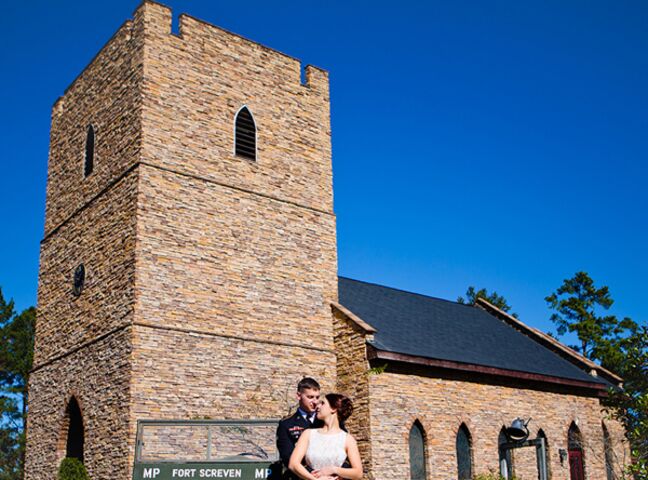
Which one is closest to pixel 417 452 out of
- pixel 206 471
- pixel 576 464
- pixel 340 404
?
pixel 206 471

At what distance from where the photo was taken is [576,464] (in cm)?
2797

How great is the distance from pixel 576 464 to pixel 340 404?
23090 millimetres

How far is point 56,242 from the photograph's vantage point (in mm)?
24391

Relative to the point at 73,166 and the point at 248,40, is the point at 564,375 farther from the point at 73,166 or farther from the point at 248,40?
the point at 73,166

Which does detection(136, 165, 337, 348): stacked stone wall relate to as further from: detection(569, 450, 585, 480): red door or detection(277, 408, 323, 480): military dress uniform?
detection(277, 408, 323, 480): military dress uniform

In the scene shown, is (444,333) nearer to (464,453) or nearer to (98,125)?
(464,453)

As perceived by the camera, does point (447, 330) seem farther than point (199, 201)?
Yes

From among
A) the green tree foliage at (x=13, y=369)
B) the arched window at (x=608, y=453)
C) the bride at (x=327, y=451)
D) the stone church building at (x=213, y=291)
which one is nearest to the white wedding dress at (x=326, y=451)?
the bride at (x=327, y=451)

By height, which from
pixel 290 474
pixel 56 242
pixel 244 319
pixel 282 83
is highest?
pixel 282 83

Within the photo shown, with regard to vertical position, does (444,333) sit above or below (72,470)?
above

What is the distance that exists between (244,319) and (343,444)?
1426 cm

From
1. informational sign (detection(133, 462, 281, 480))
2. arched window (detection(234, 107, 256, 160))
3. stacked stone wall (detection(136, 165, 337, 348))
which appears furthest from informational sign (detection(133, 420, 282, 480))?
arched window (detection(234, 107, 256, 160))

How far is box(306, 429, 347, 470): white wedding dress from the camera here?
7.27 metres

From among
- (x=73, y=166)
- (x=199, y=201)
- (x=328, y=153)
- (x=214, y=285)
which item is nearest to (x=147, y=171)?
(x=199, y=201)
